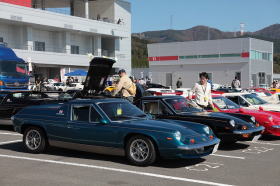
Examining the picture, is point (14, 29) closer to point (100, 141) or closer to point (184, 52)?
point (184, 52)

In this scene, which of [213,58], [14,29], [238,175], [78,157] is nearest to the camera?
[238,175]

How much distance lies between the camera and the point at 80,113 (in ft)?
27.2

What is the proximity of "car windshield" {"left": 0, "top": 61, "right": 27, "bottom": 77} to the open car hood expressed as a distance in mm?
11069

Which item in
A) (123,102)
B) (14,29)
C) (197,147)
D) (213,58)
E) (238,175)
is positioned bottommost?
(238,175)

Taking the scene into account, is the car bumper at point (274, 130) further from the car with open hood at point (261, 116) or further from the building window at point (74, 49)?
the building window at point (74, 49)

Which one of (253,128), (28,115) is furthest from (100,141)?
(253,128)

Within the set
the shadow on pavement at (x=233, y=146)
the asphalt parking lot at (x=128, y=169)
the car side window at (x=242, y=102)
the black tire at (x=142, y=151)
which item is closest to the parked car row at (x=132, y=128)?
the black tire at (x=142, y=151)

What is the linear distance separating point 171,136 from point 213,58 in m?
44.2

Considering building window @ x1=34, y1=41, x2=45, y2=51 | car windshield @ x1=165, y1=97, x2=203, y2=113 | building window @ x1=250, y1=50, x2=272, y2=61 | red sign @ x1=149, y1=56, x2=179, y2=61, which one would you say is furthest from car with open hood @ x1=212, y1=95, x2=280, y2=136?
red sign @ x1=149, y1=56, x2=179, y2=61

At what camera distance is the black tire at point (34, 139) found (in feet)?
28.7

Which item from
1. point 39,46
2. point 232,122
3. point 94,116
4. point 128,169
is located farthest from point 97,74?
point 39,46

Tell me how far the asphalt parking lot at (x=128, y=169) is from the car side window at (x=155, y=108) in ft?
5.43

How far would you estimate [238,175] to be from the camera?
274 inches

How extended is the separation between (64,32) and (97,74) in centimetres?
4098
